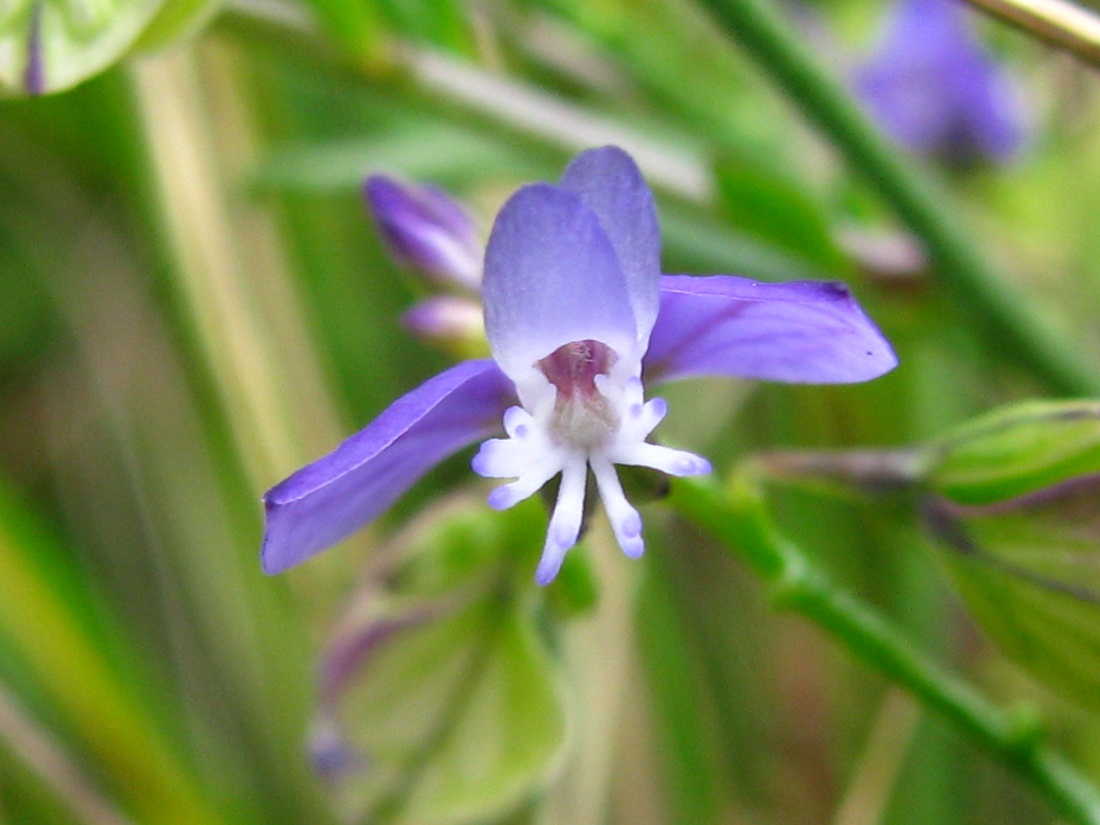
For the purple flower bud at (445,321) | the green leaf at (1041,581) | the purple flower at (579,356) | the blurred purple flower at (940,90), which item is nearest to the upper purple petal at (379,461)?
the purple flower at (579,356)

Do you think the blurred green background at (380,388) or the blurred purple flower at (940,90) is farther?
the blurred purple flower at (940,90)

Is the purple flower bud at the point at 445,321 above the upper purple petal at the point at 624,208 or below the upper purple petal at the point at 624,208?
above

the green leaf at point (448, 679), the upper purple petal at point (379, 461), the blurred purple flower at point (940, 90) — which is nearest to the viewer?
the upper purple petal at point (379, 461)

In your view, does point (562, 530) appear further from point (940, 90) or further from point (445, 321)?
point (940, 90)

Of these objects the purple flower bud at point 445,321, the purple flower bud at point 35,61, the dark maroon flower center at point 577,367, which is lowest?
the dark maroon flower center at point 577,367

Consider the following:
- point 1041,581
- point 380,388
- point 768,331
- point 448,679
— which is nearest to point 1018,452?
point 1041,581

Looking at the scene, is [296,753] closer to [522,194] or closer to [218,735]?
[218,735]

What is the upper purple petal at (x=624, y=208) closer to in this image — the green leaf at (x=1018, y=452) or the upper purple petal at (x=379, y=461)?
the upper purple petal at (x=379, y=461)
